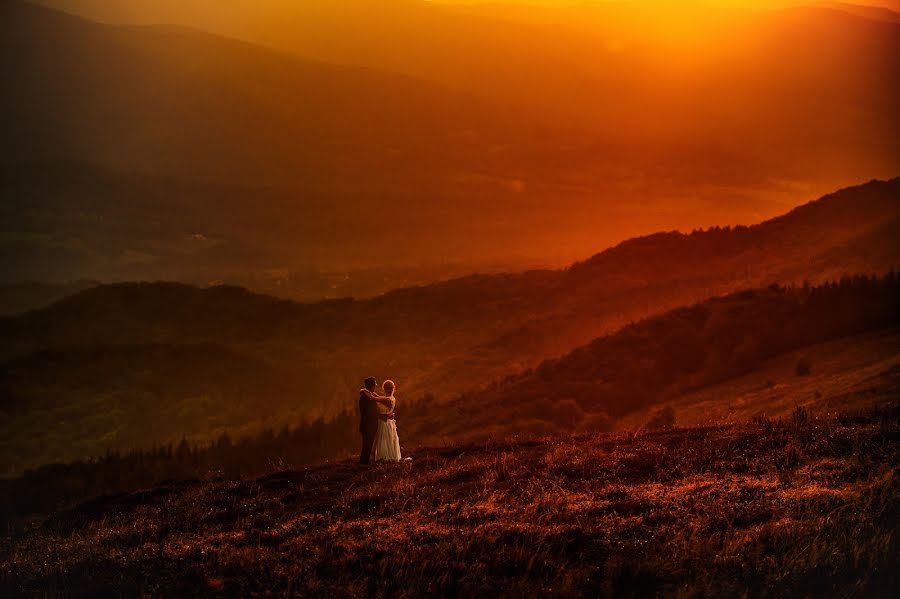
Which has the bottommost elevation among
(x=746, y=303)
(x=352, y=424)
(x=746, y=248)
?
(x=352, y=424)

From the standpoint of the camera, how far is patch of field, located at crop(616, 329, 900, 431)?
26.2 metres

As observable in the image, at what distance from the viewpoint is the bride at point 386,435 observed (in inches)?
912

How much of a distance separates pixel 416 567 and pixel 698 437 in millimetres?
11055

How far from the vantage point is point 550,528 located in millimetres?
13484

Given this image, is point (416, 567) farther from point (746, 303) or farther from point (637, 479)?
point (746, 303)

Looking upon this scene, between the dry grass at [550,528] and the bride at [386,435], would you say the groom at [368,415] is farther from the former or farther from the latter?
the dry grass at [550,528]

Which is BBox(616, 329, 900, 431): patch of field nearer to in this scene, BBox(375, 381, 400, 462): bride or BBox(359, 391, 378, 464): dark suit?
A: BBox(375, 381, 400, 462): bride

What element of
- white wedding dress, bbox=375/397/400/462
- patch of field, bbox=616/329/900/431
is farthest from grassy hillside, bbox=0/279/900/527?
white wedding dress, bbox=375/397/400/462

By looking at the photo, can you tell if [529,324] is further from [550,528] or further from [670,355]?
[550,528]

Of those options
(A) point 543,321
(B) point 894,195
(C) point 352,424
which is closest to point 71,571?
(C) point 352,424

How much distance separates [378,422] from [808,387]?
15.0 m

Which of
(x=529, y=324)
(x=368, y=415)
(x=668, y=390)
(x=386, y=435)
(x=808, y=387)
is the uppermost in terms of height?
(x=529, y=324)

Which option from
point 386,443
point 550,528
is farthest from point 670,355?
point 550,528

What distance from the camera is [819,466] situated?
16203 millimetres
